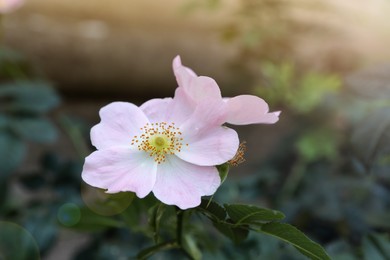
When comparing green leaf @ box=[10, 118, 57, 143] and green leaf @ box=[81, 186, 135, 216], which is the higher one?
green leaf @ box=[81, 186, 135, 216]

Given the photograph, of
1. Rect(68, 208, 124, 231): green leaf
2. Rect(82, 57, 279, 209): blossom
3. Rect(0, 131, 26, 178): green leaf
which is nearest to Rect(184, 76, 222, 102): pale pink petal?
Rect(82, 57, 279, 209): blossom

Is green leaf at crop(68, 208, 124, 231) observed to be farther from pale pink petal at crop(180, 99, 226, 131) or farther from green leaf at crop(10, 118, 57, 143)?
green leaf at crop(10, 118, 57, 143)

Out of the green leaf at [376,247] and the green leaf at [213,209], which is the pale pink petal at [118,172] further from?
the green leaf at [376,247]

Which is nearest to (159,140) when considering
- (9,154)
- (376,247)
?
(376,247)

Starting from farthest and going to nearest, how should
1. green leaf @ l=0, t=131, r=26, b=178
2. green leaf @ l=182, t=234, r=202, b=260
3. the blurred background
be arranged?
1. green leaf @ l=0, t=131, r=26, b=178
2. the blurred background
3. green leaf @ l=182, t=234, r=202, b=260

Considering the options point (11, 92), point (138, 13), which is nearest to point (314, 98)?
point (11, 92)

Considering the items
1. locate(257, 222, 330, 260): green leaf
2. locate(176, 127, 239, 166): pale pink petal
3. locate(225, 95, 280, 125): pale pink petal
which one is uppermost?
locate(225, 95, 280, 125): pale pink petal
